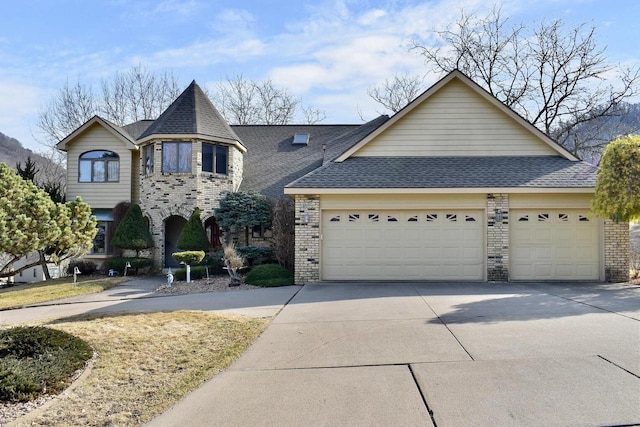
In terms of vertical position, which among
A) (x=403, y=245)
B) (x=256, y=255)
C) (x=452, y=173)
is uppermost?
(x=452, y=173)

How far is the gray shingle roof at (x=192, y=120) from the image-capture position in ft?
53.9

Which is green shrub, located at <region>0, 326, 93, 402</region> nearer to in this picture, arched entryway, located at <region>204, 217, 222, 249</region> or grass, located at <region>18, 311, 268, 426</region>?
grass, located at <region>18, 311, 268, 426</region>

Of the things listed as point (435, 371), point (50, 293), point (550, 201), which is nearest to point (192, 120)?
point (50, 293)

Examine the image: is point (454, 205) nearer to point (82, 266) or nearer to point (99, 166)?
point (82, 266)

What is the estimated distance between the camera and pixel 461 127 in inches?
525

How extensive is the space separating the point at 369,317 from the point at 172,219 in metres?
13.5

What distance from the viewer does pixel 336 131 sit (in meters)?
22.9

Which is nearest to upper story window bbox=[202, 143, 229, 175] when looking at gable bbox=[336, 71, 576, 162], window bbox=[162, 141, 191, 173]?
window bbox=[162, 141, 191, 173]

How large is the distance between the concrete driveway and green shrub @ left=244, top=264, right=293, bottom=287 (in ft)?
13.7

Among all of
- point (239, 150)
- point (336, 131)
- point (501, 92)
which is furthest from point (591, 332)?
point (501, 92)

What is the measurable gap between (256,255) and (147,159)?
6.85 m

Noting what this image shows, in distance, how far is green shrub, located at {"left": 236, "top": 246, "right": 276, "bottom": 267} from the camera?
577 inches

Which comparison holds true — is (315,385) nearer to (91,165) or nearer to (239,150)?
(239,150)

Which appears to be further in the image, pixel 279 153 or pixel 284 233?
pixel 279 153
